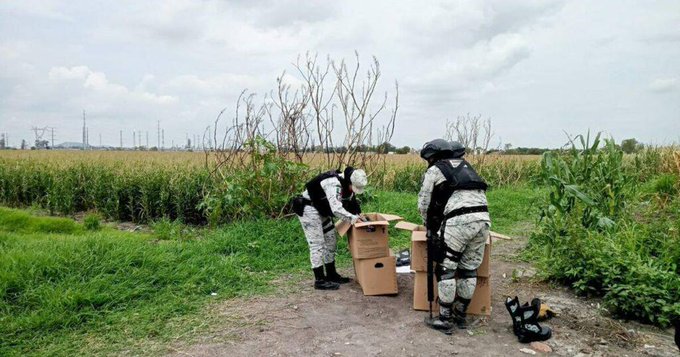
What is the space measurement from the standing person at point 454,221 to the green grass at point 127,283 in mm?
2279

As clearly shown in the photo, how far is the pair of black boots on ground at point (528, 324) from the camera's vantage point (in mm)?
4020

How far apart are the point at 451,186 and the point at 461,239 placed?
18.8 inches

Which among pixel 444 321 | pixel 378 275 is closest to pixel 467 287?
pixel 444 321

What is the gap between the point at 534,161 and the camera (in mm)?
18578

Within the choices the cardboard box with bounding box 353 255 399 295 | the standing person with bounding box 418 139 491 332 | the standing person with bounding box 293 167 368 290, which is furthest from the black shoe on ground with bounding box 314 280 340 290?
the standing person with bounding box 418 139 491 332

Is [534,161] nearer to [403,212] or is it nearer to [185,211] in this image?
[403,212]

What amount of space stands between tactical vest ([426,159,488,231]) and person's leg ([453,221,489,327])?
0.15 m

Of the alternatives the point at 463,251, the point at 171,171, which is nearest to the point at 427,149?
the point at 463,251

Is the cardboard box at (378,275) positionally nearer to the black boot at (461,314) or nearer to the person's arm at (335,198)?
the person's arm at (335,198)

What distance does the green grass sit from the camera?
4.22 metres

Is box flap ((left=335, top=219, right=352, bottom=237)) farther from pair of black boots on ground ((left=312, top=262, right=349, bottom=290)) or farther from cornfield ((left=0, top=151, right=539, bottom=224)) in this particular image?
cornfield ((left=0, top=151, right=539, bottom=224))

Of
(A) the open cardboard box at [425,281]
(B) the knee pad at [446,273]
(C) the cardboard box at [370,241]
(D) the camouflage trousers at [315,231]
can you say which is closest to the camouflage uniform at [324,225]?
(D) the camouflage trousers at [315,231]

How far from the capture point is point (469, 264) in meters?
4.29

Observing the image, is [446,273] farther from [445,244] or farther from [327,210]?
[327,210]
